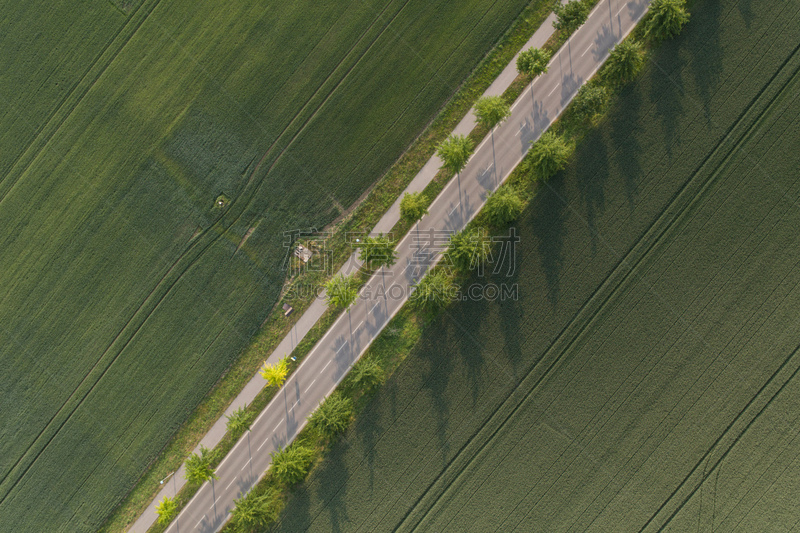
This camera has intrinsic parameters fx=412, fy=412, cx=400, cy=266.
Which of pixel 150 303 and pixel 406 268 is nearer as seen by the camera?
pixel 406 268

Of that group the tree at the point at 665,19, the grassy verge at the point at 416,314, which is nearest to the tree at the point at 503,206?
the grassy verge at the point at 416,314

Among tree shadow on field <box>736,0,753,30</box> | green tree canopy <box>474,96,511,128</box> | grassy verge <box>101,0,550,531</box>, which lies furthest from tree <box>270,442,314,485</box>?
tree shadow on field <box>736,0,753,30</box>

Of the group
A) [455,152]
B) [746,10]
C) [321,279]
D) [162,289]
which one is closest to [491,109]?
[455,152]

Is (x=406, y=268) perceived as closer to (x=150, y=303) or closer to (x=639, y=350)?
(x=639, y=350)

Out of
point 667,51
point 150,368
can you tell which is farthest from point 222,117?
point 667,51

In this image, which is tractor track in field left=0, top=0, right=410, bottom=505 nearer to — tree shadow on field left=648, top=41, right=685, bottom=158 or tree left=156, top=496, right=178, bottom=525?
tree left=156, top=496, right=178, bottom=525
